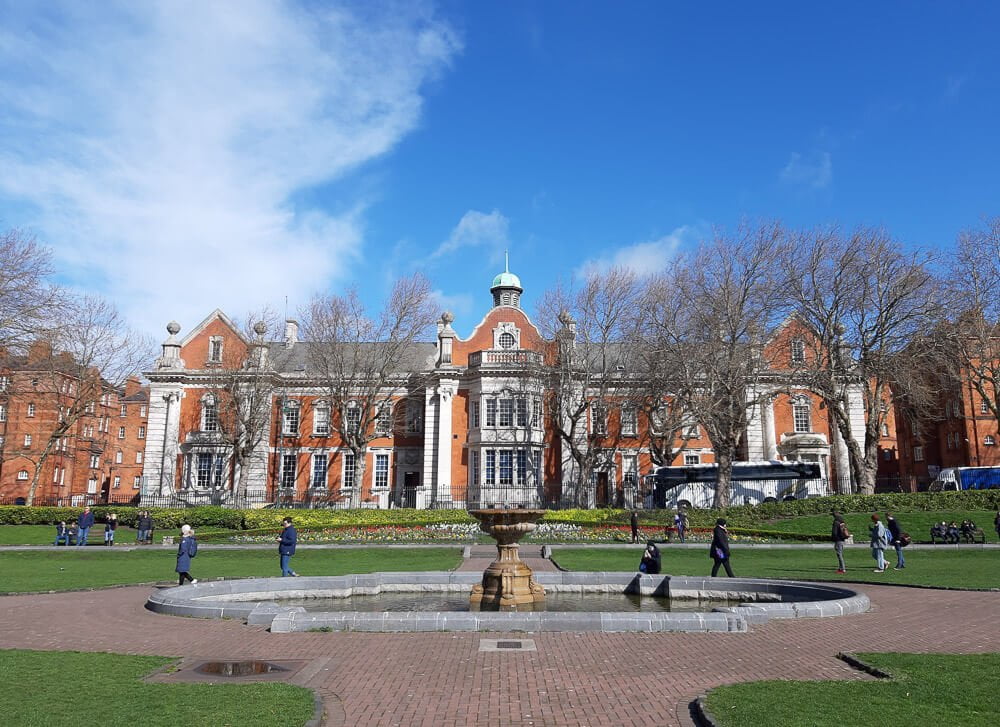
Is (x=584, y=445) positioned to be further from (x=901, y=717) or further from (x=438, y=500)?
(x=901, y=717)

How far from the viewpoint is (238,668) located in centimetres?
941

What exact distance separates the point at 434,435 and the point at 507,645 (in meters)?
38.4

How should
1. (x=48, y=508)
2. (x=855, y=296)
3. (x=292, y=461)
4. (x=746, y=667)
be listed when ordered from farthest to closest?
(x=292, y=461)
(x=48, y=508)
(x=855, y=296)
(x=746, y=667)

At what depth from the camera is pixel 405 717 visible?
7395mm

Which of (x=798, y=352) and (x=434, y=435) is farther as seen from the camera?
(x=434, y=435)

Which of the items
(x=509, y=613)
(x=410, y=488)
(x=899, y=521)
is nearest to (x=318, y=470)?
(x=410, y=488)

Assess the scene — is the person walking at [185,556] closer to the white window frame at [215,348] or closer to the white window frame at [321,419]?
the white window frame at [321,419]

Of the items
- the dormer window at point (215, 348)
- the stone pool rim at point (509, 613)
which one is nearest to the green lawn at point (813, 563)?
the stone pool rim at point (509, 613)

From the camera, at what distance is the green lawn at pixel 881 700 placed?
6852mm

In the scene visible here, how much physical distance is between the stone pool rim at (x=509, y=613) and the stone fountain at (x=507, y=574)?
207 centimetres

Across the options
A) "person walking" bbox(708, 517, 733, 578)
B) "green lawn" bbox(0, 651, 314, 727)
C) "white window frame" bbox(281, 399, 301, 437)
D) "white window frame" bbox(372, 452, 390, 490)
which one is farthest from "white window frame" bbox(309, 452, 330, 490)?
"green lawn" bbox(0, 651, 314, 727)

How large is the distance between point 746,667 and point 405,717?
4.67m

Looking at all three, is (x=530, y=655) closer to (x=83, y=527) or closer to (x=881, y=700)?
(x=881, y=700)

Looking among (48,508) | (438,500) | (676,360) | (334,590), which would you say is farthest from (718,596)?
(48,508)
